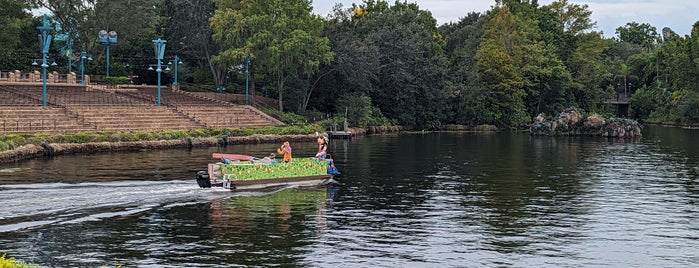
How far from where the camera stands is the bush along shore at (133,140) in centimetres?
5419

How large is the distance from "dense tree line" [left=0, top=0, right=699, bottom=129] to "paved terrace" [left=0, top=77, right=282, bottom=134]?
6513 millimetres

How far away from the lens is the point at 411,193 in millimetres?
40219

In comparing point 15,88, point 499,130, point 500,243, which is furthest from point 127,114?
point 499,130

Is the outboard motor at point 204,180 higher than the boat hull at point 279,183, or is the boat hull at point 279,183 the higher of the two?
the outboard motor at point 204,180

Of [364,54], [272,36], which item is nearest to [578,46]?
[364,54]

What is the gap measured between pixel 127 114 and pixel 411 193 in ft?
136

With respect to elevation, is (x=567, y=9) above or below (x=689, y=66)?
above

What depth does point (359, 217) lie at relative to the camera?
32.3 m

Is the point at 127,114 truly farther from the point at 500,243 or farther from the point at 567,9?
the point at 567,9

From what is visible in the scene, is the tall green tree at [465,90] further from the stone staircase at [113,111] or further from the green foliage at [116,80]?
the green foliage at [116,80]

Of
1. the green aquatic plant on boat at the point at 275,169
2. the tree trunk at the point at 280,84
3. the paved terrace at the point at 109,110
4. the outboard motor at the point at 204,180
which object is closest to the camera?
the outboard motor at the point at 204,180

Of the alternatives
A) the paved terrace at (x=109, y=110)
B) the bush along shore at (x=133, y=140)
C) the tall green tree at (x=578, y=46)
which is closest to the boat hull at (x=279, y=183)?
the bush along shore at (x=133, y=140)

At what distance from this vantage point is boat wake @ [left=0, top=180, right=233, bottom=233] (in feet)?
96.5

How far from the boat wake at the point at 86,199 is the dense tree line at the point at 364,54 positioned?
52.0 meters
